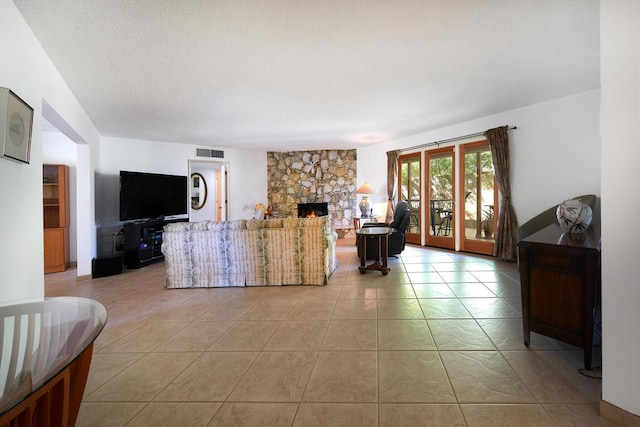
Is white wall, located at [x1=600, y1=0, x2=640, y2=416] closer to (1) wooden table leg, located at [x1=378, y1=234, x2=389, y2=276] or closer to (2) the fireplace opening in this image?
(1) wooden table leg, located at [x1=378, y1=234, x2=389, y2=276]

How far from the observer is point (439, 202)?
5914mm

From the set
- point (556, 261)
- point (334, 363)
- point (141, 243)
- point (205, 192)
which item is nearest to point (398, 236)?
point (556, 261)

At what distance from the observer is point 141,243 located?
197 inches

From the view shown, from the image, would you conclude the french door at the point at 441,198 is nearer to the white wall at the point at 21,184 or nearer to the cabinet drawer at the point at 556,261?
the cabinet drawer at the point at 556,261

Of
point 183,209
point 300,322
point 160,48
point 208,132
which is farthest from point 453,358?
point 183,209

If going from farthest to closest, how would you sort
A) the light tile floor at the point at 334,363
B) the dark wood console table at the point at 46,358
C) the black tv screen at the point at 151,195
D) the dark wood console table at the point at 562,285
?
the black tv screen at the point at 151,195
the dark wood console table at the point at 562,285
the light tile floor at the point at 334,363
the dark wood console table at the point at 46,358

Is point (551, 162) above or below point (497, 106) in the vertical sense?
below

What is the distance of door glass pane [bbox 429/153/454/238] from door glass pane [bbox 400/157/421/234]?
1.04 ft

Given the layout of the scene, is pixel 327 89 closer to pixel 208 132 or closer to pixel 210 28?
pixel 210 28

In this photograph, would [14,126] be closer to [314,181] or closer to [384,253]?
[384,253]

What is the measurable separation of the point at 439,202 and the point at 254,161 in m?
4.71

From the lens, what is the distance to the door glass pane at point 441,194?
18.7ft

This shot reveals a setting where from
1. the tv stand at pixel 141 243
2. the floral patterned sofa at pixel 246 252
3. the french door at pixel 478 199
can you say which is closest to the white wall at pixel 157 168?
the tv stand at pixel 141 243

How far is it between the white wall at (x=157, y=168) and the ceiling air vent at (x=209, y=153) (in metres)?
0.10
